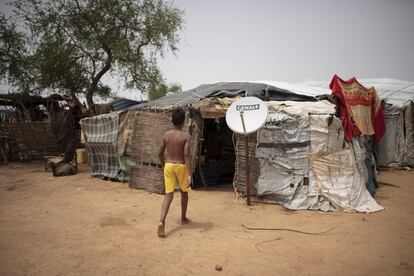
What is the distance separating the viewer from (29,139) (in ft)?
43.0

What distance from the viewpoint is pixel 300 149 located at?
6391 millimetres

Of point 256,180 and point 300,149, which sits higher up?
point 300,149

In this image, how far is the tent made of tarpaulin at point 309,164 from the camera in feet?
20.1

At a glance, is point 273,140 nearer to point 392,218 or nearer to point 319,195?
point 319,195

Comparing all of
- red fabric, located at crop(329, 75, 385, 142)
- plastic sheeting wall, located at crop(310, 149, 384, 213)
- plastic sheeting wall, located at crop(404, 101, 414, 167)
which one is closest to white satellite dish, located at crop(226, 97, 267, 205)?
plastic sheeting wall, located at crop(310, 149, 384, 213)

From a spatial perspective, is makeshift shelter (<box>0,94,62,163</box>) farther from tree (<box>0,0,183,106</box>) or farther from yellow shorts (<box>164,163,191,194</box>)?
yellow shorts (<box>164,163,191,194</box>)

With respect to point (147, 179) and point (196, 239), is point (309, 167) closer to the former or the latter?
point (196, 239)

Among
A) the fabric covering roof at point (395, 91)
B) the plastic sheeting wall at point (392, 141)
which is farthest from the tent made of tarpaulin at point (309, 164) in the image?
the fabric covering roof at point (395, 91)

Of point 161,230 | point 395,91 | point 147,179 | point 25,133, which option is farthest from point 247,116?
point 25,133

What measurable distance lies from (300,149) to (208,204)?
222cm

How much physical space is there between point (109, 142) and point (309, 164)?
19.0ft

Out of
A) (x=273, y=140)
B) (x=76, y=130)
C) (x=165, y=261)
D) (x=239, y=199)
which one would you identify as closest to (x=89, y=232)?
(x=165, y=261)

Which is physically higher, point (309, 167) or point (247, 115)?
point (247, 115)

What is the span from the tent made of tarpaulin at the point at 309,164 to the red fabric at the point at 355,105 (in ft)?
0.93
